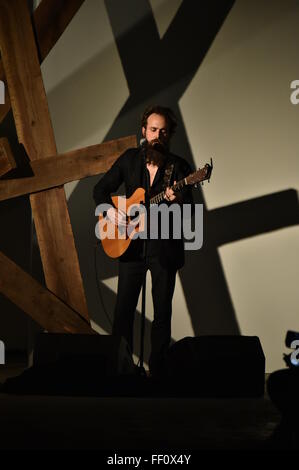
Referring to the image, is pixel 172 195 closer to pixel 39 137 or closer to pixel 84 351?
pixel 84 351

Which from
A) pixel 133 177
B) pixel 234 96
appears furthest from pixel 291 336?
pixel 234 96

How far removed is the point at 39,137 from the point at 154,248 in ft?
3.66

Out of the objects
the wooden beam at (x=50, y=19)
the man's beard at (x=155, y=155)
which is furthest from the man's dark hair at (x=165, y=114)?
the wooden beam at (x=50, y=19)

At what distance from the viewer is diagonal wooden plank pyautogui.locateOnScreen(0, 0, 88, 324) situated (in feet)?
13.4

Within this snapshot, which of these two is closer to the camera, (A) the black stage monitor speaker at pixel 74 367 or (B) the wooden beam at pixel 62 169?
(A) the black stage monitor speaker at pixel 74 367

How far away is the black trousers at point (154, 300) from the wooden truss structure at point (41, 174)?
48 centimetres

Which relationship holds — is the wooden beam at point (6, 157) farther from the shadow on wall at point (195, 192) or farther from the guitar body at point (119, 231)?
the shadow on wall at point (195, 192)

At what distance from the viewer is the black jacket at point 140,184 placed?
3.57 m

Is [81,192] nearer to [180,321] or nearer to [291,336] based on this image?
[180,321]

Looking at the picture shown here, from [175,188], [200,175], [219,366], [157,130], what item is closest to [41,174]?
[157,130]

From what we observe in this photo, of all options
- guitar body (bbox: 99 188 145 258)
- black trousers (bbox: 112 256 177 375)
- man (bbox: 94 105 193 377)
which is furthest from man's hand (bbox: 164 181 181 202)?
black trousers (bbox: 112 256 177 375)

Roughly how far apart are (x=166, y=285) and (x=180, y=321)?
1.02m

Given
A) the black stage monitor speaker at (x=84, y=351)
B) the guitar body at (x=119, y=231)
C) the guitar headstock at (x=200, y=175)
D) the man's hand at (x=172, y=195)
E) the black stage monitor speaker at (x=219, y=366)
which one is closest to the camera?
the black stage monitor speaker at (x=219, y=366)

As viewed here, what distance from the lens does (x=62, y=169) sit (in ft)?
13.5
